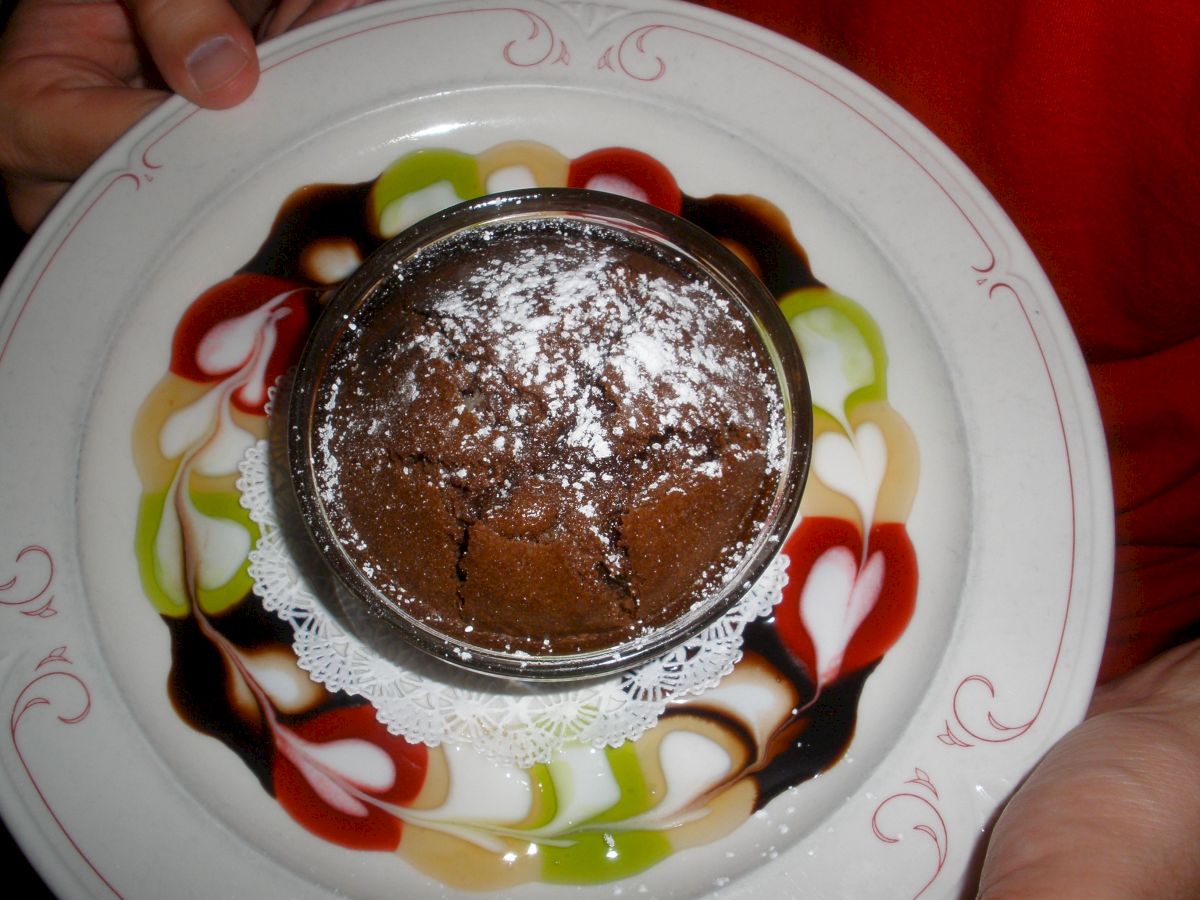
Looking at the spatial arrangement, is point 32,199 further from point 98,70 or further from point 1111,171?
point 1111,171

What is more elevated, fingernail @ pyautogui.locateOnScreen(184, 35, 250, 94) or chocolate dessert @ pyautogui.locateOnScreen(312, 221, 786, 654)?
fingernail @ pyautogui.locateOnScreen(184, 35, 250, 94)

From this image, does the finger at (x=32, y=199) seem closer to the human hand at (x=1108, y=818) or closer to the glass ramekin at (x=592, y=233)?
the glass ramekin at (x=592, y=233)

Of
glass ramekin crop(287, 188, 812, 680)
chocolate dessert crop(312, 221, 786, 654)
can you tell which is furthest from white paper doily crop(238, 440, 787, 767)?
chocolate dessert crop(312, 221, 786, 654)

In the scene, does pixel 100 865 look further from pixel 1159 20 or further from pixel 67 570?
pixel 1159 20

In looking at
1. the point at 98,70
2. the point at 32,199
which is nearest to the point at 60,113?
the point at 98,70

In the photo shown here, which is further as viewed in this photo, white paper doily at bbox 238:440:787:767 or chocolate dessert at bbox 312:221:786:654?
white paper doily at bbox 238:440:787:767

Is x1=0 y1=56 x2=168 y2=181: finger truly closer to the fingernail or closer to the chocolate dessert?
the fingernail

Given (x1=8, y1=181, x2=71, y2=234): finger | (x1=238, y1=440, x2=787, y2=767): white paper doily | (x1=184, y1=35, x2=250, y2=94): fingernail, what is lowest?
(x1=238, y1=440, x2=787, y2=767): white paper doily

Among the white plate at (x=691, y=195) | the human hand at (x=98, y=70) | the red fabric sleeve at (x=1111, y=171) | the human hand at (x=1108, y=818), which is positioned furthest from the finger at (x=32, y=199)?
the human hand at (x=1108, y=818)
